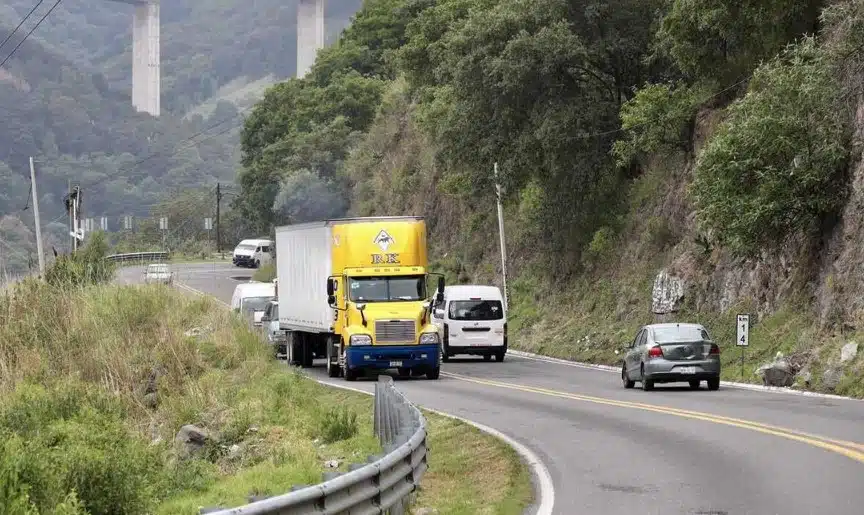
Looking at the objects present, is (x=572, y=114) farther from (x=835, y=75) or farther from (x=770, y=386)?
(x=770, y=386)

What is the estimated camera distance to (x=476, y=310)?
44750 millimetres

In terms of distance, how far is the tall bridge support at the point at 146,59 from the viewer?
192 m

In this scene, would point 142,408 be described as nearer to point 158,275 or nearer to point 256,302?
point 158,275

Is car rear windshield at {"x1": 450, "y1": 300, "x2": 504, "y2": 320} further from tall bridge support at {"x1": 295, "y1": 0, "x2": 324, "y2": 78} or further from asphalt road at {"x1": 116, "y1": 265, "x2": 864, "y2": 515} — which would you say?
tall bridge support at {"x1": 295, "y1": 0, "x2": 324, "y2": 78}

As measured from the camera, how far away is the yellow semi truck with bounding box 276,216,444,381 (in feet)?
114

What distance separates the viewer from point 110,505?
49.8 ft

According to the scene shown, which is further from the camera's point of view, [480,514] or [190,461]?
[190,461]

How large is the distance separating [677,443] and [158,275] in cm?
2253

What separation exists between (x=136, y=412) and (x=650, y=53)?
27340mm

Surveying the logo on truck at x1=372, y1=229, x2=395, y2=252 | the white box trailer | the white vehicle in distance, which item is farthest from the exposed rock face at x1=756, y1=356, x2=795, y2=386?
the white vehicle in distance

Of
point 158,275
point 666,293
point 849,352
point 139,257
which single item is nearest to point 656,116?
point 666,293

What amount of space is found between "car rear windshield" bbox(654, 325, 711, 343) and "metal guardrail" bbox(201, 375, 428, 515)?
15.2m

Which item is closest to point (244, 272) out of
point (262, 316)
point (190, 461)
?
point (262, 316)

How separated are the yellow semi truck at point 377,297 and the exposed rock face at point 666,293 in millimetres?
11196
